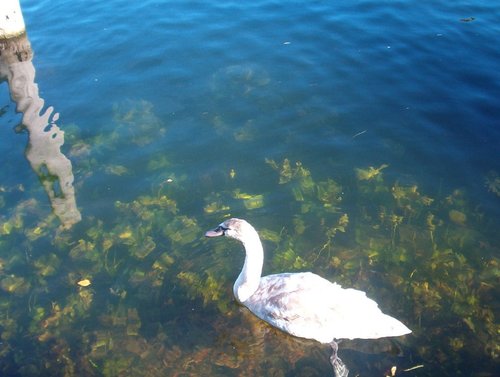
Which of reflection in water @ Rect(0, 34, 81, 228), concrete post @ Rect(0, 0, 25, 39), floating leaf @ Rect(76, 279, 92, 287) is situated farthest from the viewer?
concrete post @ Rect(0, 0, 25, 39)

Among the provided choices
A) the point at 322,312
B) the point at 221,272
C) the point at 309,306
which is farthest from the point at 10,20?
the point at 322,312

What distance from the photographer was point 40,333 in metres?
8.21

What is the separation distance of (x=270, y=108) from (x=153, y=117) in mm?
2945

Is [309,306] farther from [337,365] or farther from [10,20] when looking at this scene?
[10,20]

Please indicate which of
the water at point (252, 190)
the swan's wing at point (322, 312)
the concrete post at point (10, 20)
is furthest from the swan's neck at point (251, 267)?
the concrete post at point (10, 20)

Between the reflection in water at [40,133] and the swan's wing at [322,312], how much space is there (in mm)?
4638

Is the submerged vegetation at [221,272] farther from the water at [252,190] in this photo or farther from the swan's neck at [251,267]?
the swan's neck at [251,267]

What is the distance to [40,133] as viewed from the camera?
12.1 m

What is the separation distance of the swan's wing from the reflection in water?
464 centimetres

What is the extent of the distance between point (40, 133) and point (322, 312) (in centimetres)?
830

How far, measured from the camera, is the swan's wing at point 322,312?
7488mm

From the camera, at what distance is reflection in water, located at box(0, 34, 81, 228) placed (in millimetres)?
10398

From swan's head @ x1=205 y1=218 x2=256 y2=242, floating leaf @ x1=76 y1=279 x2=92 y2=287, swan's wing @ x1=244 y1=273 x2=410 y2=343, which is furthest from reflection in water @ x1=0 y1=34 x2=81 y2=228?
swan's wing @ x1=244 y1=273 x2=410 y2=343

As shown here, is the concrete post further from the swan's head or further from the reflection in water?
the swan's head
